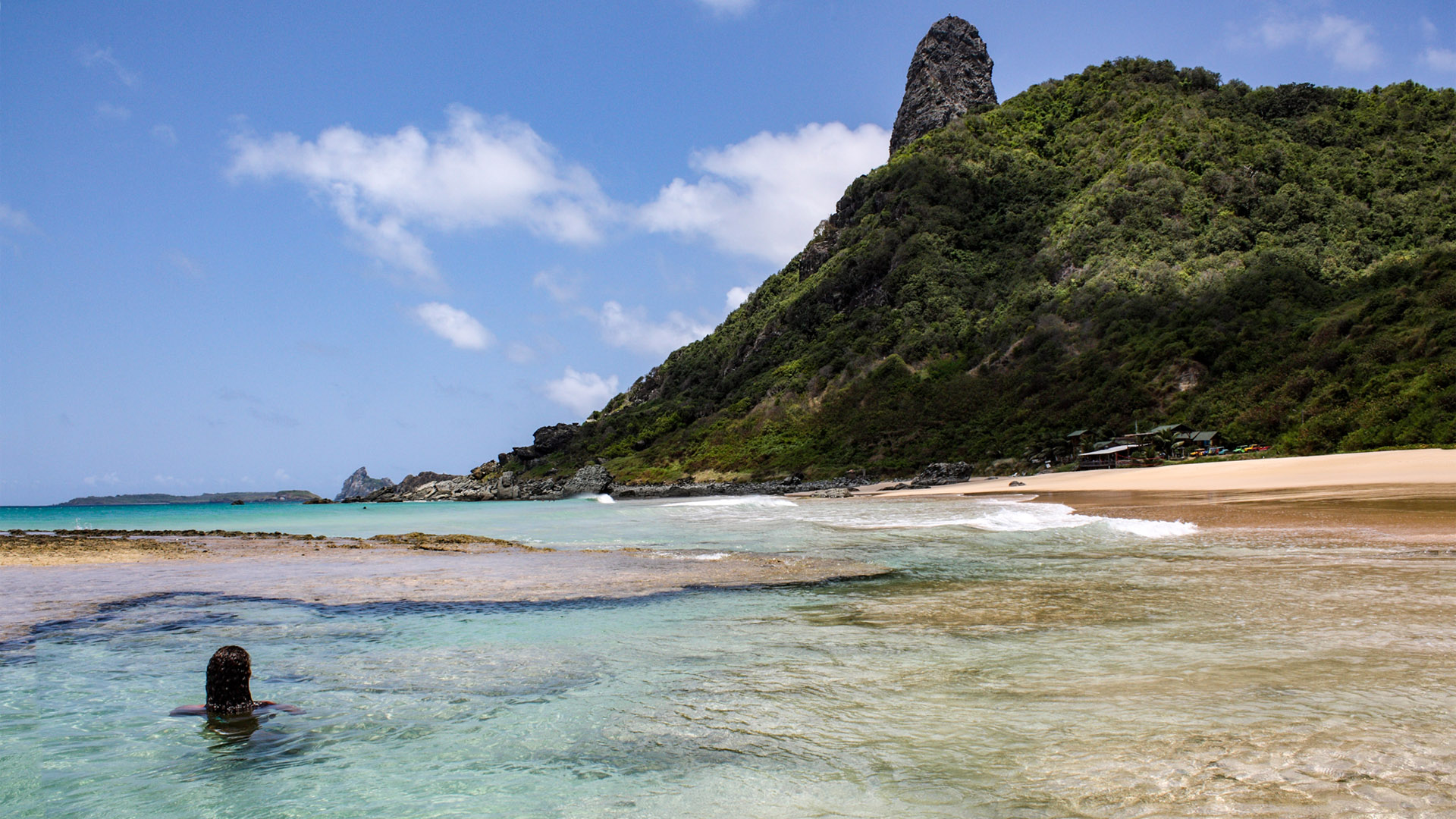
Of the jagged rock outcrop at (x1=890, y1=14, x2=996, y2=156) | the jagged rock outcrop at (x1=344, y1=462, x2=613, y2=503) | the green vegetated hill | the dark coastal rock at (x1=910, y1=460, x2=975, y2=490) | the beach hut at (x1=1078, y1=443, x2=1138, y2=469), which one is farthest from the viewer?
the jagged rock outcrop at (x1=890, y1=14, x2=996, y2=156)

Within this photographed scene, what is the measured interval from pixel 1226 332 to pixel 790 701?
7097 centimetres

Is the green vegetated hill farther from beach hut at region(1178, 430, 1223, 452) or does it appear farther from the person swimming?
the person swimming

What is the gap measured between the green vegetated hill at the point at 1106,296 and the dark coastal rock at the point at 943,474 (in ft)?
14.3

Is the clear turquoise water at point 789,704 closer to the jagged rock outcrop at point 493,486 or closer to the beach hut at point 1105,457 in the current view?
the beach hut at point 1105,457

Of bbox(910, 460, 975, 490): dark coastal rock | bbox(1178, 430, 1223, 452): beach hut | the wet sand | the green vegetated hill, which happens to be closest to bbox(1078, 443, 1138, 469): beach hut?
bbox(1178, 430, 1223, 452): beach hut

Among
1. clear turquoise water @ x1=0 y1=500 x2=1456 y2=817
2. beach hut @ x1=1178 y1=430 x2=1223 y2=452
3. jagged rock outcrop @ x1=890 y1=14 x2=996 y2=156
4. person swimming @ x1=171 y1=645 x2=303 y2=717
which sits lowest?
clear turquoise water @ x1=0 y1=500 x2=1456 y2=817

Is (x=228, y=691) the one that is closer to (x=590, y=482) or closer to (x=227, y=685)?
(x=227, y=685)

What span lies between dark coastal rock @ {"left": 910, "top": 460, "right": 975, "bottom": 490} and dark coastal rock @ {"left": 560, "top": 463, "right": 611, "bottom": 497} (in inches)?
1674

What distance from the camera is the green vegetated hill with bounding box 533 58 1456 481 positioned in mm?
51062

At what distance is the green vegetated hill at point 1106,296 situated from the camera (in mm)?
51062

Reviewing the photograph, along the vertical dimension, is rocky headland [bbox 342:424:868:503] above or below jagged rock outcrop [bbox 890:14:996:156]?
below

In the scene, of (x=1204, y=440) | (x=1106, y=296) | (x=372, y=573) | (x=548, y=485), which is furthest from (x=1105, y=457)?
(x=548, y=485)

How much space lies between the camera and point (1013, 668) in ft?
20.8

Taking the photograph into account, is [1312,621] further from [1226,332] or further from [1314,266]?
[1314,266]
